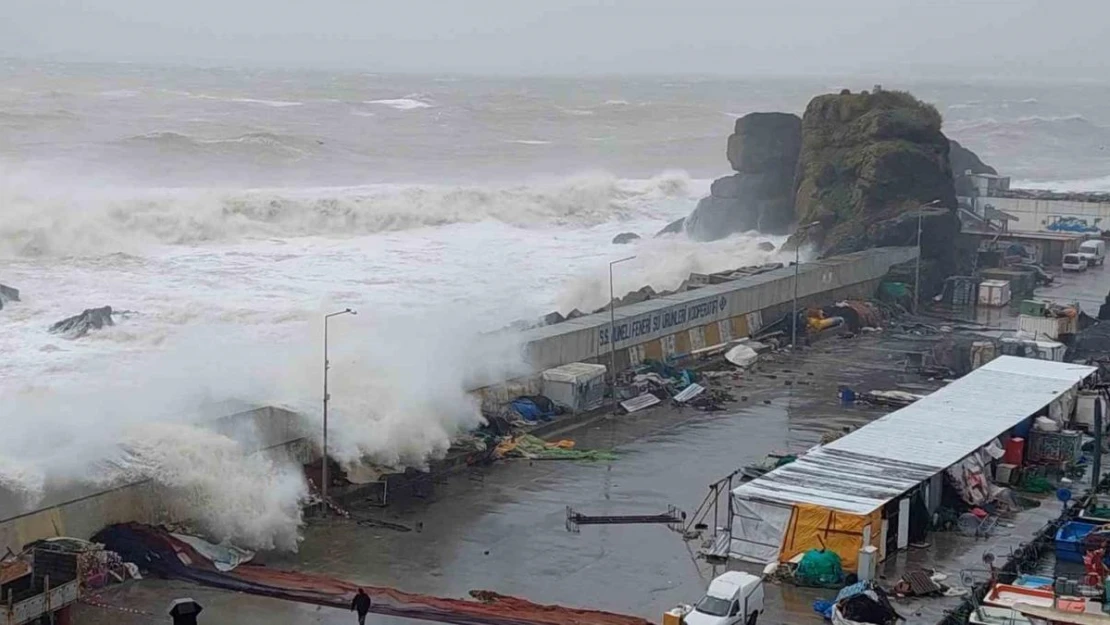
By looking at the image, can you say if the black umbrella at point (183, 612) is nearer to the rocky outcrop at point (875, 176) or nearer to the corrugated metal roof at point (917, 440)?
the corrugated metal roof at point (917, 440)

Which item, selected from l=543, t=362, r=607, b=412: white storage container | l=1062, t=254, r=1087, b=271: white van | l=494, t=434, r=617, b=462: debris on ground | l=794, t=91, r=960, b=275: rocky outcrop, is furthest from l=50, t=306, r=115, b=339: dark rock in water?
l=1062, t=254, r=1087, b=271: white van

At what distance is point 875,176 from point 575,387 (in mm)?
24614

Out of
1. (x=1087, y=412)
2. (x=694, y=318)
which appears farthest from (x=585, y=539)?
(x=694, y=318)

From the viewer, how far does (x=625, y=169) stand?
9738 centimetres

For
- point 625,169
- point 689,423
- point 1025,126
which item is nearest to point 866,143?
point 689,423

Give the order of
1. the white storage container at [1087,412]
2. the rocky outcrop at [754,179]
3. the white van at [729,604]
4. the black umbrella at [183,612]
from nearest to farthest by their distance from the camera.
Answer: the black umbrella at [183,612], the white van at [729,604], the white storage container at [1087,412], the rocky outcrop at [754,179]

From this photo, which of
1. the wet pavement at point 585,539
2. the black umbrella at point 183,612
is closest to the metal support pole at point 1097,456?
the wet pavement at point 585,539

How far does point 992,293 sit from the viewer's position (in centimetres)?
4541

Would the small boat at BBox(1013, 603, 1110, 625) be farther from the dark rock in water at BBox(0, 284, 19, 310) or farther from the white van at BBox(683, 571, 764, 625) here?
the dark rock in water at BBox(0, 284, 19, 310)

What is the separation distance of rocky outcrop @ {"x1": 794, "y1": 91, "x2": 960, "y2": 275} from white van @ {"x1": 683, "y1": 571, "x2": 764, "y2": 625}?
30.7 metres

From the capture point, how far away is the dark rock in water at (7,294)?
41.7m

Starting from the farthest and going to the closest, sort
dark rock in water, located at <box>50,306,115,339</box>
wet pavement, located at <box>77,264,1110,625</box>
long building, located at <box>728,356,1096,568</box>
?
1. dark rock in water, located at <box>50,306,115,339</box>
2. long building, located at <box>728,356,1096,568</box>
3. wet pavement, located at <box>77,264,1110,625</box>

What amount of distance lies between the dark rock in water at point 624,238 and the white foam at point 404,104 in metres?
65.6

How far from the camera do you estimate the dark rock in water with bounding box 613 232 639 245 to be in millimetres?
62269
